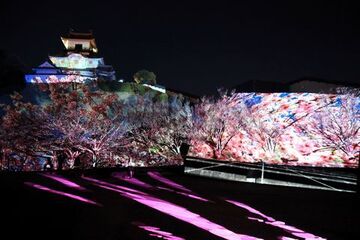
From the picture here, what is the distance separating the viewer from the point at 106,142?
18.0 metres

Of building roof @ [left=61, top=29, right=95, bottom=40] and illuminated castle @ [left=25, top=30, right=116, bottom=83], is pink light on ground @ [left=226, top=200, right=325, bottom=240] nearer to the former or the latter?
illuminated castle @ [left=25, top=30, right=116, bottom=83]

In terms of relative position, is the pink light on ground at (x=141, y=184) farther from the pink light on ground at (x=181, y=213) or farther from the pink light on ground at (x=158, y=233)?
the pink light on ground at (x=158, y=233)

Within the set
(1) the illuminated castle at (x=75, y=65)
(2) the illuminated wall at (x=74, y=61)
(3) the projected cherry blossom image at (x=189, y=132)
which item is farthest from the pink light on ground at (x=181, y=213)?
(2) the illuminated wall at (x=74, y=61)

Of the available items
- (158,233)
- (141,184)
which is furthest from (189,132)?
(158,233)

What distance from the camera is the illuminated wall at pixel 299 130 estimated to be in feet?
43.7

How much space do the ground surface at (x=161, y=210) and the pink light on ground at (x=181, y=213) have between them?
11 millimetres

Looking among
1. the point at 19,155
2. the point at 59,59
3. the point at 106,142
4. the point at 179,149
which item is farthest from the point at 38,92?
the point at 179,149

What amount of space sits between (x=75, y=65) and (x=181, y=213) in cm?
3833

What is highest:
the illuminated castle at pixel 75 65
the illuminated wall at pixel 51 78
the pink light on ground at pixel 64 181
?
the illuminated castle at pixel 75 65

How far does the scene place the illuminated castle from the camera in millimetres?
34094

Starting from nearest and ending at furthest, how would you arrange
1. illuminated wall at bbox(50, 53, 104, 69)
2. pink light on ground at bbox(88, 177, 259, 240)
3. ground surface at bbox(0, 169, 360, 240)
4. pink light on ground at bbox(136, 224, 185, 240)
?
pink light on ground at bbox(136, 224, 185, 240) < ground surface at bbox(0, 169, 360, 240) < pink light on ground at bbox(88, 177, 259, 240) < illuminated wall at bbox(50, 53, 104, 69)

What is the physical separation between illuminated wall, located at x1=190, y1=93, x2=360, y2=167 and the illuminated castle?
20.7 metres

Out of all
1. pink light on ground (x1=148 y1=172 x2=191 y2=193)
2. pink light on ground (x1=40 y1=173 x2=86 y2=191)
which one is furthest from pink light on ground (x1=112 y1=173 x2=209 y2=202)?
pink light on ground (x1=40 y1=173 x2=86 y2=191)

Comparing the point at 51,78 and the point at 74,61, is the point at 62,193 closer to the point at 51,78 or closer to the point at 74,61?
the point at 51,78
